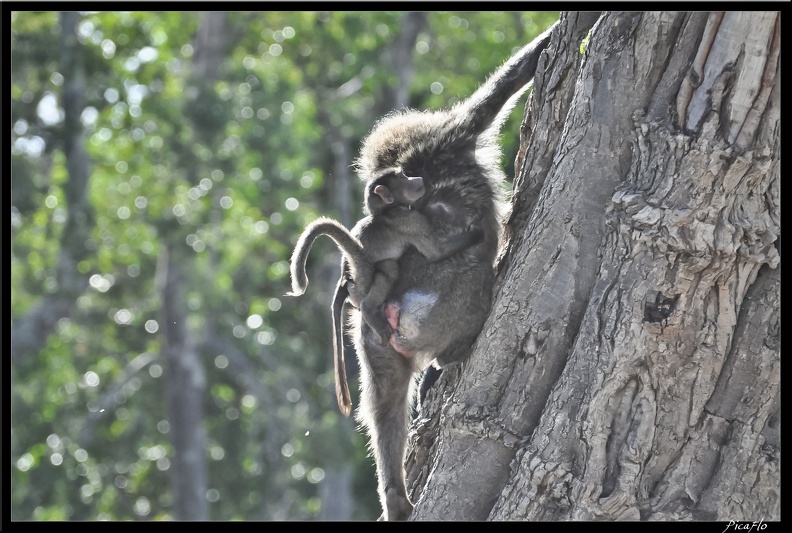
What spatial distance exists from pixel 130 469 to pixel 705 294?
17934mm

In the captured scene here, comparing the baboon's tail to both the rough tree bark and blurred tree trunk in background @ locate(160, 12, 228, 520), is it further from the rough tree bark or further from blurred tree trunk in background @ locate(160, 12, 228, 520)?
blurred tree trunk in background @ locate(160, 12, 228, 520)

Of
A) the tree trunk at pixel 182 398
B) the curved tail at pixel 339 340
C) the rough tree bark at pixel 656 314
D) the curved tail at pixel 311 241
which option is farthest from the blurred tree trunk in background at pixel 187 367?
the rough tree bark at pixel 656 314

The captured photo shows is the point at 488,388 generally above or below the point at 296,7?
below

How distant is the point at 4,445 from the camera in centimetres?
1132

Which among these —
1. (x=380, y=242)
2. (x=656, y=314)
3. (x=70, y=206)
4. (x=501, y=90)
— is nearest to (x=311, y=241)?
(x=380, y=242)

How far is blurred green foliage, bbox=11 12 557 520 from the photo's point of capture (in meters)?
16.5

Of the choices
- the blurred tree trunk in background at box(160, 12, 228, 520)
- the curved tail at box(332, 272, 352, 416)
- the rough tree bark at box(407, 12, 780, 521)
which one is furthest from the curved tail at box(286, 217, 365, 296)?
the blurred tree trunk in background at box(160, 12, 228, 520)

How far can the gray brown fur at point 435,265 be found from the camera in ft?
15.1

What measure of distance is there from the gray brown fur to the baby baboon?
0.14ft

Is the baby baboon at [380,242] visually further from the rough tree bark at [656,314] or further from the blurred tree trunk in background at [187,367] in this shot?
the blurred tree trunk in background at [187,367]

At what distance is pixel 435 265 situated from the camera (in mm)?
4730

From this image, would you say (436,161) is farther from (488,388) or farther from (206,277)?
(206,277)

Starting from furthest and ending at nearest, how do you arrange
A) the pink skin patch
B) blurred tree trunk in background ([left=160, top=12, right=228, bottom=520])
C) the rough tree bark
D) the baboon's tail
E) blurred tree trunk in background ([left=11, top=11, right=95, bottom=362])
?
blurred tree trunk in background ([left=160, top=12, right=228, bottom=520]) → blurred tree trunk in background ([left=11, top=11, right=95, bottom=362]) → the baboon's tail → the pink skin patch → the rough tree bark
